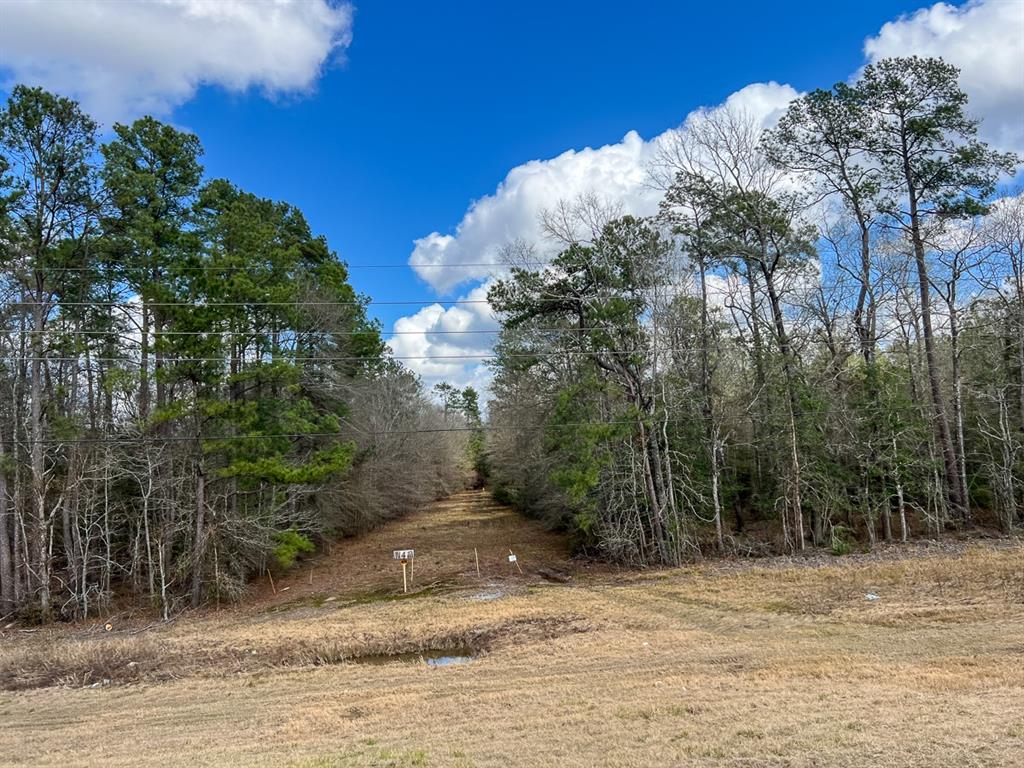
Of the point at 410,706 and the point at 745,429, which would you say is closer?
the point at 410,706

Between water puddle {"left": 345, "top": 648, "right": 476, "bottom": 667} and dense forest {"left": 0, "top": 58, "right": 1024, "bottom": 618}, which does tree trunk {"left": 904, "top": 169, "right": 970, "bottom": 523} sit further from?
water puddle {"left": 345, "top": 648, "right": 476, "bottom": 667}

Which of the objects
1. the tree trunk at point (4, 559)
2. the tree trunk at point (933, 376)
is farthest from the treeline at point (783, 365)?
the tree trunk at point (4, 559)

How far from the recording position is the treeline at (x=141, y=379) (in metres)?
15.1

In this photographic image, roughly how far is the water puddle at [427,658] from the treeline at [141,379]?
6.93 metres

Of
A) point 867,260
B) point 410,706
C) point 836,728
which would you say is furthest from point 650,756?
point 867,260

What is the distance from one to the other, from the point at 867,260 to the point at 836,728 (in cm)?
1767

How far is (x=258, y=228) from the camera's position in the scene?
1611cm

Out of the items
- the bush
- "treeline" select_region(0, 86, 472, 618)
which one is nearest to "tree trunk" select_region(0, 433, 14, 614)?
"treeline" select_region(0, 86, 472, 618)

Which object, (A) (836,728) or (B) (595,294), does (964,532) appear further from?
(A) (836,728)

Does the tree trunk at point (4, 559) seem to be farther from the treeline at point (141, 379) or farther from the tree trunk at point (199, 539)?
the tree trunk at point (199, 539)

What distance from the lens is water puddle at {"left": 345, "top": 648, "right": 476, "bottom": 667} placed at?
9.59 metres

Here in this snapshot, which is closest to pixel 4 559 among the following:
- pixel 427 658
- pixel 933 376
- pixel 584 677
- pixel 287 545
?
pixel 287 545

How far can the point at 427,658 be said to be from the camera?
10.1m

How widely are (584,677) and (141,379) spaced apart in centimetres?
1389
